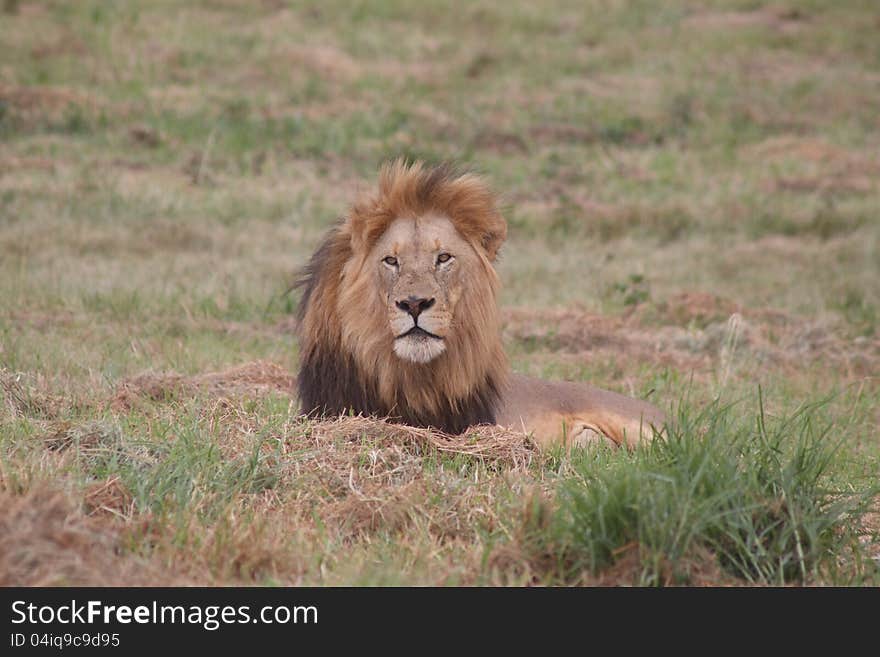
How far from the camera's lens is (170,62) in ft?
72.2

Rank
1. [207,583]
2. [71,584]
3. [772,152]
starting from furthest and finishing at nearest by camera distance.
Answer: [772,152], [207,583], [71,584]

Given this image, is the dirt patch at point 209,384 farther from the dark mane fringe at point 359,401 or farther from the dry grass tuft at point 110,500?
the dry grass tuft at point 110,500

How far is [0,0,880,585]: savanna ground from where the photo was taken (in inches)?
162

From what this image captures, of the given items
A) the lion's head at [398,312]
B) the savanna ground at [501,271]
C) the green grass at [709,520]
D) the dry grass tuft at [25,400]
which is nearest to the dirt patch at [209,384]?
the savanna ground at [501,271]

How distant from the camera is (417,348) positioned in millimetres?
5570

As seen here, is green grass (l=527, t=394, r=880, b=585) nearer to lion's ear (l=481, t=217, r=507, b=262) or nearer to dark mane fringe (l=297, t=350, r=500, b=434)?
dark mane fringe (l=297, t=350, r=500, b=434)

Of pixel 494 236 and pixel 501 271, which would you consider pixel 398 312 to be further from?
pixel 501 271

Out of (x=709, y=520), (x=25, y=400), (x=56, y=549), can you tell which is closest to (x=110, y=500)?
(x=56, y=549)

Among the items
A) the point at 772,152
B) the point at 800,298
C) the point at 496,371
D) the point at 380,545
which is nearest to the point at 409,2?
the point at 772,152

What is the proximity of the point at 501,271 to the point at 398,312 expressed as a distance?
7.17 m

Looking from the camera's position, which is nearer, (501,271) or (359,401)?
(359,401)

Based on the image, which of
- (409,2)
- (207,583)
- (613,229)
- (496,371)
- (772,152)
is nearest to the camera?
(207,583)
